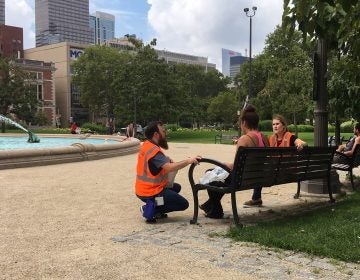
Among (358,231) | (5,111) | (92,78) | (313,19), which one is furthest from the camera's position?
(92,78)

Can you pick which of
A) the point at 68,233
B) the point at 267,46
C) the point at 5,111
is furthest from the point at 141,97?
the point at 68,233

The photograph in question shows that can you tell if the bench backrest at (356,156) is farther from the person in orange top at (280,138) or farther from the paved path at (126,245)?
the person in orange top at (280,138)

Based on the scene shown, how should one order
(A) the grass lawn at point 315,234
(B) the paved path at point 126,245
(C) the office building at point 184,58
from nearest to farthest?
(B) the paved path at point 126,245
(A) the grass lawn at point 315,234
(C) the office building at point 184,58

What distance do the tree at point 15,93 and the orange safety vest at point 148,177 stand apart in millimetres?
48420

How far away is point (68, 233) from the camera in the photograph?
5.69 meters

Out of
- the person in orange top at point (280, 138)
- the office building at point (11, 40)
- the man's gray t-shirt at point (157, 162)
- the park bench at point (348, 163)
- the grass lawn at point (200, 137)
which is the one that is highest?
the office building at point (11, 40)

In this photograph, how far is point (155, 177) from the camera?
20.6ft

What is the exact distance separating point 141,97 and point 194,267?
37.5 metres

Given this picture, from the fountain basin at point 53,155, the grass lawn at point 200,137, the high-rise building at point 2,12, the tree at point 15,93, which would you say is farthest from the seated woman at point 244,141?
the high-rise building at point 2,12

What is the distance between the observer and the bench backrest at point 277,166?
5855 mm

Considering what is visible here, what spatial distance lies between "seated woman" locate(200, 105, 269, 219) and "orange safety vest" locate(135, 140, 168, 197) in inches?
24.8

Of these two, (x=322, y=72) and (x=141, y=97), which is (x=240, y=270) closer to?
(x=322, y=72)

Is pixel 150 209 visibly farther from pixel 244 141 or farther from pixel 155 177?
pixel 244 141

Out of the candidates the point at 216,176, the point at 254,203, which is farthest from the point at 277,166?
the point at 254,203
